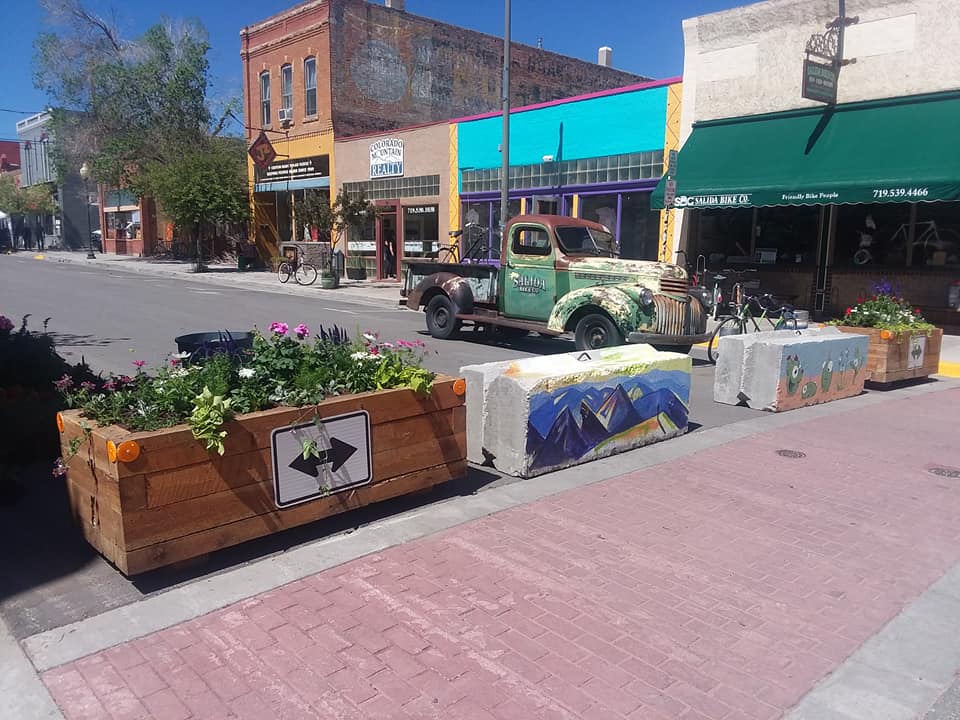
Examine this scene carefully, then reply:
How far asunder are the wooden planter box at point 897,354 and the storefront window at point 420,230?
16.1 meters

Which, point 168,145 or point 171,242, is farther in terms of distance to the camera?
point 171,242


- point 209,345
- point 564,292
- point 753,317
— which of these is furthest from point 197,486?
point 753,317

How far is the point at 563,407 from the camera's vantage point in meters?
6.01

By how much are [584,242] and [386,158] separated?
15690 millimetres

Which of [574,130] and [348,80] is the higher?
[348,80]

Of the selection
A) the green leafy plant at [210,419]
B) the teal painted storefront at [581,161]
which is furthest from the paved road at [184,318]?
the green leafy plant at [210,419]

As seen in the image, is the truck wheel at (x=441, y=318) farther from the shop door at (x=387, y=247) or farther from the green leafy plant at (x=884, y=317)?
the shop door at (x=387, y=247)

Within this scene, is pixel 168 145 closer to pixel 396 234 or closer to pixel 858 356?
pixel 396 234

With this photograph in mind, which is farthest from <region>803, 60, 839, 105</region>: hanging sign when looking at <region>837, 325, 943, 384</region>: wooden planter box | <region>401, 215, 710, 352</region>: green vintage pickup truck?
<region>837, 325, 943, 384</region>: wooden planter box

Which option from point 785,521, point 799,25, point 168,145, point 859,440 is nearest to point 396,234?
point 799,25

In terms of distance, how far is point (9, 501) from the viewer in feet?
16.6

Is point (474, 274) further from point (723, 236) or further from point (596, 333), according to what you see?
point (723, 236)

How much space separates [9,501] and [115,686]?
8.45 feet

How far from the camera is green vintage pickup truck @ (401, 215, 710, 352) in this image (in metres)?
10.6
